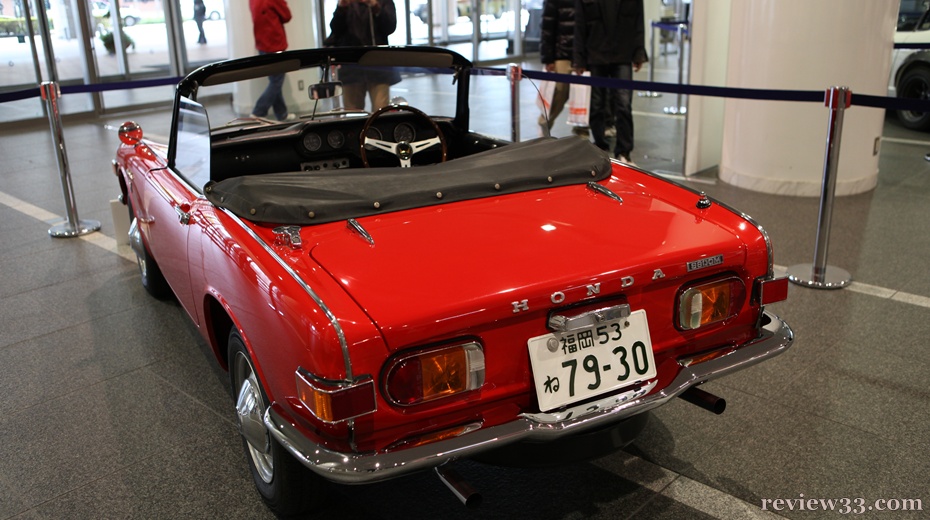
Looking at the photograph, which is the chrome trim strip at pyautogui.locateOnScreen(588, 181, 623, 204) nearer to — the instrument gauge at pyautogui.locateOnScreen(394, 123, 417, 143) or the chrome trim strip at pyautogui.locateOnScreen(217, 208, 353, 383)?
the instrument gauge at pyautogui.locateOnScreen(394, 123, 417, 143)

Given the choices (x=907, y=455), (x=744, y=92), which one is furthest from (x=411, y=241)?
(x=744, y=92)

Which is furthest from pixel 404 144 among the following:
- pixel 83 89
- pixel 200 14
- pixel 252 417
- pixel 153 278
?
pixel 200 14

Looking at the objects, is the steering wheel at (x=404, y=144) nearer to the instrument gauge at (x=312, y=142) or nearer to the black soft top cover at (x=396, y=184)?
the instrument gauge at (x=312, y=142)

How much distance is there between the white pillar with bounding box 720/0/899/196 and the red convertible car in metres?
3.42

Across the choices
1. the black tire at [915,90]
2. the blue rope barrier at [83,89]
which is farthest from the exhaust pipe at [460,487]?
the black tire at [915,90]

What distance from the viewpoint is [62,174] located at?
5430mm

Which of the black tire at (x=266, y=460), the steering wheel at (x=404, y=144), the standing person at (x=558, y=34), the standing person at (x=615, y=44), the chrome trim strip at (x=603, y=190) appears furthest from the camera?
the standing person at (x=558, y=34)

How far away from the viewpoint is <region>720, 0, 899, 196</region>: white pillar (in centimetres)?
558

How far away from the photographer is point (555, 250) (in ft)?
7.52

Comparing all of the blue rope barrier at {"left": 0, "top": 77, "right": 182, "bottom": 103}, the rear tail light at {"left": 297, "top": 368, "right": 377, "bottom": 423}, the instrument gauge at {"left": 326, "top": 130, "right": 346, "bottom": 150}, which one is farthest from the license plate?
the blue rope barrier at {"left": 0, "top": 77, "right": 182, "bottom": 103}

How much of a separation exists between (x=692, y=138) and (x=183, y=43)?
27.6 ft

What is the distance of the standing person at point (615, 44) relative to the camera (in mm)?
6887

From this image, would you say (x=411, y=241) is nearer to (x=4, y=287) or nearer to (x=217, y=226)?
(x=217, y=226)

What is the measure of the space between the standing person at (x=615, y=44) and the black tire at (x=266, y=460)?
199 inches
